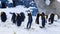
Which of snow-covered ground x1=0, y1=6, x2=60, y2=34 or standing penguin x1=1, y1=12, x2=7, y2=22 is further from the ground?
standing penguin x1=1, y1=12, x2=7, y2=22

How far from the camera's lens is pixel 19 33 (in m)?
5.48

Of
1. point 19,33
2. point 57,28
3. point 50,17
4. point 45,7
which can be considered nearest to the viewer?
point 19,33

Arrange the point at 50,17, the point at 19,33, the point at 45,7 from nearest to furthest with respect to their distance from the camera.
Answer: the point at 19,33 → the point at 50,17 → the point at 45,7

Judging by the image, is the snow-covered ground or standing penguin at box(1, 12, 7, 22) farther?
standing penguin at box(1, 12, 7, 22)

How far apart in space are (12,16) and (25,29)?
1.44 ft

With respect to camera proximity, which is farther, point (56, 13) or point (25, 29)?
point (56, 13)

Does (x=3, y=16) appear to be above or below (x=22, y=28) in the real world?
above

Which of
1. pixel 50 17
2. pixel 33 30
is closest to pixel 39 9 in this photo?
pixel 50 17

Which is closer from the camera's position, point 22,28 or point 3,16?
point 22,28

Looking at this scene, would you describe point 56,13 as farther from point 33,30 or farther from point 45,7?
point 33,30

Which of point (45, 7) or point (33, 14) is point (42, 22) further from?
point (45, 7)

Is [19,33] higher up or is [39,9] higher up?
[39,9]

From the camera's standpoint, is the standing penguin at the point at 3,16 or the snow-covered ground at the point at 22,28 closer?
the snow-covered ground at the point at 22,28

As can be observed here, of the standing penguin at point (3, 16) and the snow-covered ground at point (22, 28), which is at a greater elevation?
the standing penguin at point (3, 16)
